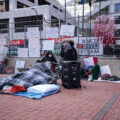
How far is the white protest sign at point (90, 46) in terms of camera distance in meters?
9.60

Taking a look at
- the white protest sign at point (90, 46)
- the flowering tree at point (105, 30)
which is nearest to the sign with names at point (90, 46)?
the white protest sign at point (90, 46)

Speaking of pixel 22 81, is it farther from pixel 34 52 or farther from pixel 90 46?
pixel 34 52

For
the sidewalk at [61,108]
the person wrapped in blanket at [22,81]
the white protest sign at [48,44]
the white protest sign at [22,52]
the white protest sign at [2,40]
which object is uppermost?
the white protest sign at [2,40]

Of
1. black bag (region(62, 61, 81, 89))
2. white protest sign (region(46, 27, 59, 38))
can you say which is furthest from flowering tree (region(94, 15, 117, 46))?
black bag (region(62, 61, 81, 89))

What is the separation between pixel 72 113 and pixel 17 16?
29.1 metres

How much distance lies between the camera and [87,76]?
9.60 metres

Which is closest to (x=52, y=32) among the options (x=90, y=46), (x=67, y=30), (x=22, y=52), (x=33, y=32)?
(x=67, y=30)

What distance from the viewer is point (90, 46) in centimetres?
980

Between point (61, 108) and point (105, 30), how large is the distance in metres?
6.31

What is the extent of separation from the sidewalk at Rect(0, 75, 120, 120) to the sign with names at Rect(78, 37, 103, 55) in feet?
14.4

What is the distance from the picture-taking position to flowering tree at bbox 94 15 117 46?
368 inches

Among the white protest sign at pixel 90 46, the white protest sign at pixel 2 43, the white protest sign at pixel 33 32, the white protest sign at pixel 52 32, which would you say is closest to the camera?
the white protest sign at pixel 90 46

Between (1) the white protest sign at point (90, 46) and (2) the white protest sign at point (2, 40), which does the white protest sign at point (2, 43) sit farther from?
(1) the white protest sign at point (90, 46)

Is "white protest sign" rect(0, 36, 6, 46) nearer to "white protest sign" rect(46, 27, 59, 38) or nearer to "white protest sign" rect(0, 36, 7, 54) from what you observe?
"white protest sign" rect(0, 36, 7, 54)
